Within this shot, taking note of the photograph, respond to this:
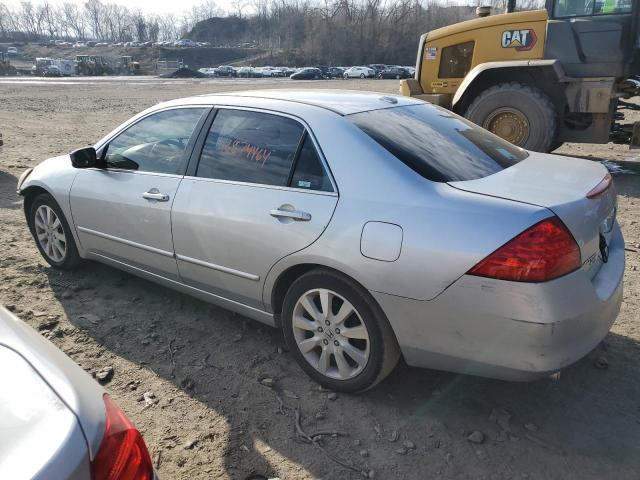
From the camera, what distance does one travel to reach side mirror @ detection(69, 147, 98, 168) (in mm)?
4105

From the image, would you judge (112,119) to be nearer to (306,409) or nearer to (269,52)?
(306,409)

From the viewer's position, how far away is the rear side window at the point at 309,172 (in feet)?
9.62

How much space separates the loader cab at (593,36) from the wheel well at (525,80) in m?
0.26

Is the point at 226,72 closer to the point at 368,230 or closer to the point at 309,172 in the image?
the point at 309,172

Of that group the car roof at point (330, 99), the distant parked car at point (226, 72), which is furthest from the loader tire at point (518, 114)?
the distant parked car at point (226, 72)

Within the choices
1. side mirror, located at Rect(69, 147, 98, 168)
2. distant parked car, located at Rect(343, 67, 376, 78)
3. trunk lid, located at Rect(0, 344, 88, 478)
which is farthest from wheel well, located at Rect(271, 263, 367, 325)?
distant parked car, located at Rect(343, 67, 376, 78)

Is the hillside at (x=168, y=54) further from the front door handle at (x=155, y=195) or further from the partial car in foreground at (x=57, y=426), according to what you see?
the partial car in foreground at (x=57, y=426)

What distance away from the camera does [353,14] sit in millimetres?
91062

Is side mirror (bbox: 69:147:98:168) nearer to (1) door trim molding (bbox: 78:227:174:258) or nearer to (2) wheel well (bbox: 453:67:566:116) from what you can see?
(1) door trim molding (bbox: 78:227:174:258)

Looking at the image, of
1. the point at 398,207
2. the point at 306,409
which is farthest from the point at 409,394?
the point at 398,207

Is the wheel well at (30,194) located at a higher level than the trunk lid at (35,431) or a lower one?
lower

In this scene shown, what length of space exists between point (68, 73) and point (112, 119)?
5837cm

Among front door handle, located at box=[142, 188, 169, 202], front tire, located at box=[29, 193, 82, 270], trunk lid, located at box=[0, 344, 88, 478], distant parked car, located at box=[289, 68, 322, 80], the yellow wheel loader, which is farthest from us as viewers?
distant parked car, located at box=[289, 68, 322, 80]

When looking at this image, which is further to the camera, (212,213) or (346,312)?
(212,213)
